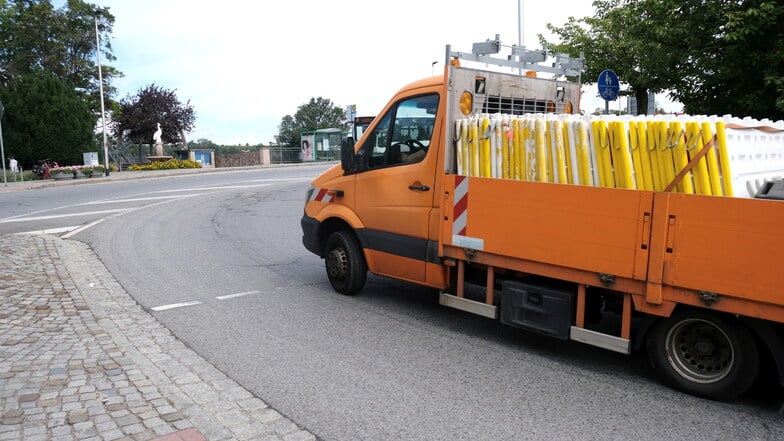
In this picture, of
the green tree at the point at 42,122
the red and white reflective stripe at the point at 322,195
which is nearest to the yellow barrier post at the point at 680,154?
the red and white reflective stripe at the point at 322,195

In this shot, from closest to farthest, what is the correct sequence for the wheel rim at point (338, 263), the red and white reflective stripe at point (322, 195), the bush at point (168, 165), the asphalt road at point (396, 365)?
1. the asphalt road at point (396, 365)
2. the wheel rim at point (338, 263)
3. the red and white reflective stripe at point (322, 195)
4. the bush at point (168, 165)

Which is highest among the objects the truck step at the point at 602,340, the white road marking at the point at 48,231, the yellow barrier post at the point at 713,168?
the yellow barrier post at the point at 713,168

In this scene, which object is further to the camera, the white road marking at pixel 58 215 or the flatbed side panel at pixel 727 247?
the white road marking at pixel 58 215

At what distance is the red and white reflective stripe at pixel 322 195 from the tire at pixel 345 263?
43cm

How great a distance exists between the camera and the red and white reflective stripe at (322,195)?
24.0ft

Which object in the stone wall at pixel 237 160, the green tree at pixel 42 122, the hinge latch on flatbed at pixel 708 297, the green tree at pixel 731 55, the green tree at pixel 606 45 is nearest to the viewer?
the hinge latch on flatbed at pixel 708 297

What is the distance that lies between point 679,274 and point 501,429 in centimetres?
163

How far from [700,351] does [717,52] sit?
8300 mm

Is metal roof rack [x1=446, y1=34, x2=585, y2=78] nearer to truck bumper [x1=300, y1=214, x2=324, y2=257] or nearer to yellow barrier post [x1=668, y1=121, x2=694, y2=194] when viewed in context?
yellow barrier post [x1=668, y1=121, x2=694, y2=194]

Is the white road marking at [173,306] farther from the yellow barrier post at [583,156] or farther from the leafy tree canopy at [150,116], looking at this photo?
the leafy tree canopy at [150,116]

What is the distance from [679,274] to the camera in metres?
4.13

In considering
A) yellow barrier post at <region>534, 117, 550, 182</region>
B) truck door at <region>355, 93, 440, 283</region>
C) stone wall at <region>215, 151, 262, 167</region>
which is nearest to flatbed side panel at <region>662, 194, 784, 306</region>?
yellow barrier post at <region>534, 117, 550, 182</region>

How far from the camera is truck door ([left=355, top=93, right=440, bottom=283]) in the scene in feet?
19.9

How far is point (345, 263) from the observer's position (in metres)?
7.12
